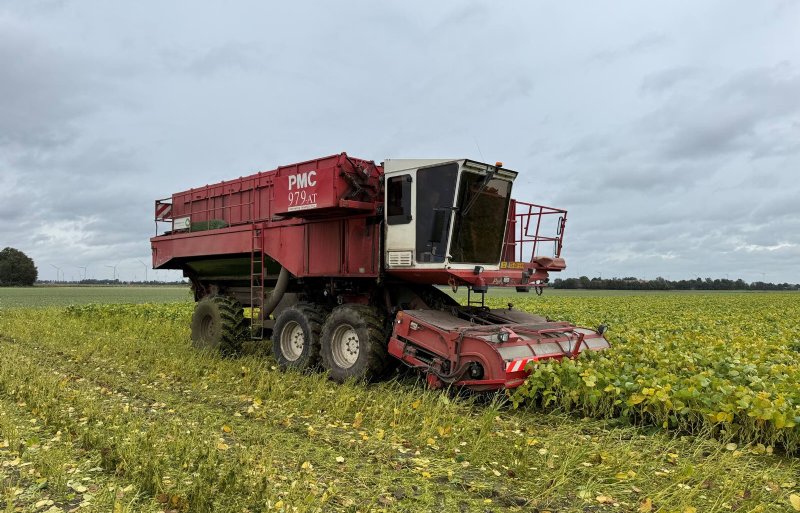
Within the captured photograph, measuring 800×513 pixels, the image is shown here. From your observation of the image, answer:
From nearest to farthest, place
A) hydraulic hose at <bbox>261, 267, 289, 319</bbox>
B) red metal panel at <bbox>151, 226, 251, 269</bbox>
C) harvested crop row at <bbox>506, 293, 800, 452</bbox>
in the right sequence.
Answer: harvested crop row at <bbox>506, 293, 800, 452</bbox> → hydraulic hose at <bbox>261, 267, 289, 319</bbox> → red metal panel at <bbox>151, 226, 251, 269</bbox>

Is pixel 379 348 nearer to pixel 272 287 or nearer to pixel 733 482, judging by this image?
pixel 272 287

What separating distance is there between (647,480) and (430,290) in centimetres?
473

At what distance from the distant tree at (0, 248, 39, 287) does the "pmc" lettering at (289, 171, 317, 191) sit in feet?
311

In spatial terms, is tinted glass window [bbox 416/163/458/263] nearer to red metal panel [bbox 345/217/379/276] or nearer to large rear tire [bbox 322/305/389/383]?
red metal panel [bbox 345/217/379/276]

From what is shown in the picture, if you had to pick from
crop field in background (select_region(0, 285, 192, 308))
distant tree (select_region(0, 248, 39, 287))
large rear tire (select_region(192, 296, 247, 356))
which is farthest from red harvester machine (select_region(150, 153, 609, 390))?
distant tree (select_region(0, 248, 39, 287))

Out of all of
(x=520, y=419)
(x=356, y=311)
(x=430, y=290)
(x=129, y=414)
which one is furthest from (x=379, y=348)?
(x=129, y=414)

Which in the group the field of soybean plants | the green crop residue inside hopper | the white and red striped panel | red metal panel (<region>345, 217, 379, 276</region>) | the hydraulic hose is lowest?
the field of soybean plants

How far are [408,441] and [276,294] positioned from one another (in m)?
5.26

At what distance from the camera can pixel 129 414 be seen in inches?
228

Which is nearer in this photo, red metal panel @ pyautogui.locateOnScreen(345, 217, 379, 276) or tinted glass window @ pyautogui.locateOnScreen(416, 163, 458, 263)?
tinted glass window @ pyautogui.locateOnScreen(416, 163, 458, 263)

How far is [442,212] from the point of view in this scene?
7266 mm

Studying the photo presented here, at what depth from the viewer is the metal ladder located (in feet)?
32.4

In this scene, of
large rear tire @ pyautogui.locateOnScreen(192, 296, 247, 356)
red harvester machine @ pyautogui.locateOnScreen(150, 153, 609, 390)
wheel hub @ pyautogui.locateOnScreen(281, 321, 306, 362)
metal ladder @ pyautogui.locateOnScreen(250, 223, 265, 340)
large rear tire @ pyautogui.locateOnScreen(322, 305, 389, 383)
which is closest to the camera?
red harvester machine @ pyautogui.locateOnScreen(150, 153, 609, 390)

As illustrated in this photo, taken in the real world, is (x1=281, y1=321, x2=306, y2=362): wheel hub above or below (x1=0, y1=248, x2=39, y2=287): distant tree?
below
